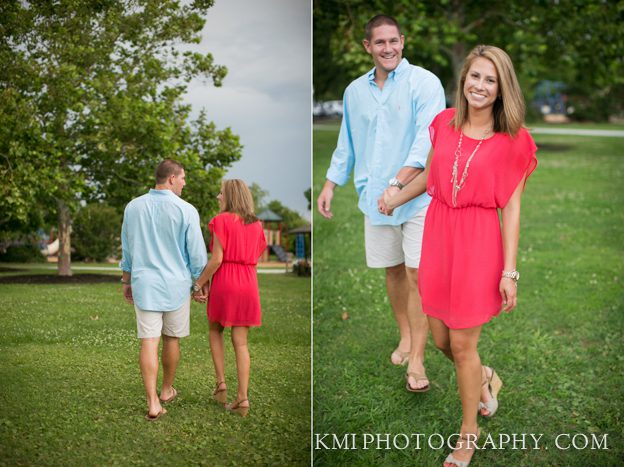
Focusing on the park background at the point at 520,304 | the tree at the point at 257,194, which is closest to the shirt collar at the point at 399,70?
the tree at the point at 257,194

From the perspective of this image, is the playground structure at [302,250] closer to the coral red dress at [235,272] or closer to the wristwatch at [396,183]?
the coral red dress at [235,272]

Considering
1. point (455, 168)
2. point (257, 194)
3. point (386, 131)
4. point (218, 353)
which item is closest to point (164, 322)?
point (218, 353)

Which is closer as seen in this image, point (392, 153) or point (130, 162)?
point (392, 153)

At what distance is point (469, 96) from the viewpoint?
2873 millimetres

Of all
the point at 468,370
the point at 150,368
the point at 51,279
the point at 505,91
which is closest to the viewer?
the point at 505,91

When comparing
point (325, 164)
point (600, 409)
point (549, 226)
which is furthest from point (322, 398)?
point (325, 164)

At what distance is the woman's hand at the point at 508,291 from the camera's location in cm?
292

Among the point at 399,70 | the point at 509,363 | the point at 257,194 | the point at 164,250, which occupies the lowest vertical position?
the point at 509,363

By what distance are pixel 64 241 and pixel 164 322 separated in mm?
698

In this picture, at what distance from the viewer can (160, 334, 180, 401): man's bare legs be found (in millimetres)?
3479

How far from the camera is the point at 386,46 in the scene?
11.0 ft

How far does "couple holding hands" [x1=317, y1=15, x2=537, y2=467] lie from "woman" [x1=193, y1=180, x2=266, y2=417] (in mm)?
370

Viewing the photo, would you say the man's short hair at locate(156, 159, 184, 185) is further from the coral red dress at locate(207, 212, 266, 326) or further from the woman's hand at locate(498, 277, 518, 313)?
the woman's hand at locate(498, 277, 518, 313)

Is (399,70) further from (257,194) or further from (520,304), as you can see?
(520,304)
